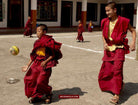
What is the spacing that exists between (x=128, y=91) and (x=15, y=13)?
19832 mm

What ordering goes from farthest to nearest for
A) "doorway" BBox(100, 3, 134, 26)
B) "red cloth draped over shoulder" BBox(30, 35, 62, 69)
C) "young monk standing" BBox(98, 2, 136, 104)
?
"doorway" BBox(100, 3, 134, 26)
"young monk standing" BBox(98, 2, 136, 104)
"red cloth draped over shoulder" BBox(30, 35, 62, 69)

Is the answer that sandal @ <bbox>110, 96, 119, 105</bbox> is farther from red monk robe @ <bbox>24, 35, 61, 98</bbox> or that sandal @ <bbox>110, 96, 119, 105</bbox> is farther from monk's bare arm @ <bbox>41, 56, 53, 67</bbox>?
monk's bare arm @ <bbox>41, 56, 53, 67</bbox>

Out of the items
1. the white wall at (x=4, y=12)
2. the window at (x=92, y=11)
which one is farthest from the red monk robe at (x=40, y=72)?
the window at (x=92, y=11)

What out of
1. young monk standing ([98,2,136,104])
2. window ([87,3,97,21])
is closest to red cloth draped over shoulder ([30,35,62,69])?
young monk standing ([98,2,136,104])

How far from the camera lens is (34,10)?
66.7ft

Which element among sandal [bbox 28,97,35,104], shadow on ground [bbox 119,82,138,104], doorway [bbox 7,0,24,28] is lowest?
shadow on ground [bbox 119,82,138,104]

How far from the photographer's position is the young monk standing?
163 inches

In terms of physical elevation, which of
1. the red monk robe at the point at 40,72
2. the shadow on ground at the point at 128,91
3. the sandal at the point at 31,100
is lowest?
the shadow on ground at the point at 128,91

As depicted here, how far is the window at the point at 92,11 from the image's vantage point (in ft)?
95.2

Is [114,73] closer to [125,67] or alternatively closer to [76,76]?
[76,76]

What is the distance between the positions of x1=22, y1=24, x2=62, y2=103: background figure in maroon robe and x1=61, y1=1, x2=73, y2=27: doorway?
23.0m

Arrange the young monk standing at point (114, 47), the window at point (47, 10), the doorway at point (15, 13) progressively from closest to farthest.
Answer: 1. the young monk standing at point (114, 47)
2. the doorway at point (15, 13)
3. the window at point (47, 10)

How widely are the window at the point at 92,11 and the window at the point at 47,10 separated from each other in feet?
17.3

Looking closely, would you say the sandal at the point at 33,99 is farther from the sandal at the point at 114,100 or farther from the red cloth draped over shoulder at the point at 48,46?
the sandal at the point at 114,100
